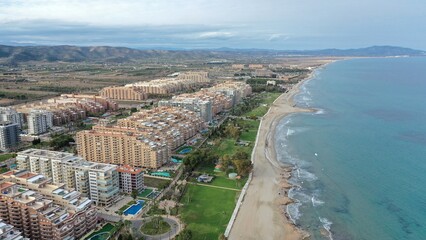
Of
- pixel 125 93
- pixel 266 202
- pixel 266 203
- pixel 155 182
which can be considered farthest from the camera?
pixel 125 93

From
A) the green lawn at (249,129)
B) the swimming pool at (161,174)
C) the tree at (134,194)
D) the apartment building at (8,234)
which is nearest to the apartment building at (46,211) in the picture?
the apartment building at (8,234)

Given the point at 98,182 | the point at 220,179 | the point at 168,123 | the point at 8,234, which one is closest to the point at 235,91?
the point at 168,123

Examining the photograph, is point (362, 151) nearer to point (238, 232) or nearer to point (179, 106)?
point (238, 232)

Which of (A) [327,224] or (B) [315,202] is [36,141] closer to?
(B) [315,202]

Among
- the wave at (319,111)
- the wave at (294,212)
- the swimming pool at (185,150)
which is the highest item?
the wave at (294,212)

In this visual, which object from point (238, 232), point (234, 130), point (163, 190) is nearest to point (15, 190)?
point (163, 190)

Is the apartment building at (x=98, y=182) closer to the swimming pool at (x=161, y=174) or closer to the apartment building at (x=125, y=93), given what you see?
the swimming pool at (x=161, y=174)

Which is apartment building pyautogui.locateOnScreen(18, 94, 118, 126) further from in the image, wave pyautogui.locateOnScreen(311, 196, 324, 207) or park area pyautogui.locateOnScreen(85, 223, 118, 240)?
wave pyautogui.locateOnScreen(311, 196, 324, 207)
